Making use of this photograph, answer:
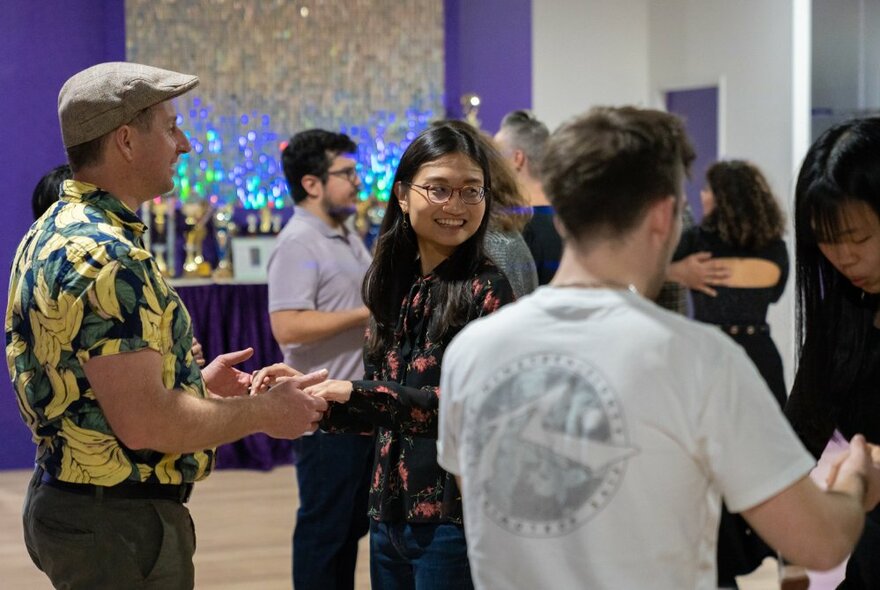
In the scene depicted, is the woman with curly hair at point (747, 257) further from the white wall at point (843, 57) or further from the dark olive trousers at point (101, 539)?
the dark olive trousers at point (101, 539)

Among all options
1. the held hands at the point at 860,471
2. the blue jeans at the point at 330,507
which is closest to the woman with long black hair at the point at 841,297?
the held hands at the point at 860,471

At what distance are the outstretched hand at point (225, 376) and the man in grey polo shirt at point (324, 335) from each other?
3.01 ft

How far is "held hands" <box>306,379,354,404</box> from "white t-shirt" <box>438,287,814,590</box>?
939mm

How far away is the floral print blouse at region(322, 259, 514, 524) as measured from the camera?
7.64ft

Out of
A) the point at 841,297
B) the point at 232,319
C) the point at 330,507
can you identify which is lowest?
the point at 330,507

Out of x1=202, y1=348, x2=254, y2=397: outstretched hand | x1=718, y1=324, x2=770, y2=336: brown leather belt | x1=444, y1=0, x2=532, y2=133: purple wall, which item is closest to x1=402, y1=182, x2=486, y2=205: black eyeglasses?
x1=202, y1=348, x2=254, y2=397: outstretched hand

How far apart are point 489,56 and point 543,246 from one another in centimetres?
512

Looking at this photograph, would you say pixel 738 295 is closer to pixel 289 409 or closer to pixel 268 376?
pixel 268 376

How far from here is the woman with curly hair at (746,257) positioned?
5.18 m

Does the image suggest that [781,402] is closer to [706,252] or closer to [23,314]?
[706,252]

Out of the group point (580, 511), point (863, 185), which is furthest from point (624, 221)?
→ point (863, 185)

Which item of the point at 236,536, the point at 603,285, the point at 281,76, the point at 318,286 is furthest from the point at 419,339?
the point at 281,76

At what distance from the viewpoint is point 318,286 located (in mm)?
3920

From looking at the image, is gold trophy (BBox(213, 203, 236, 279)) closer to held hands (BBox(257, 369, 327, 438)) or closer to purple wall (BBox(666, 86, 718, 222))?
purple wall (BBox(666, 86, 718, 222))
